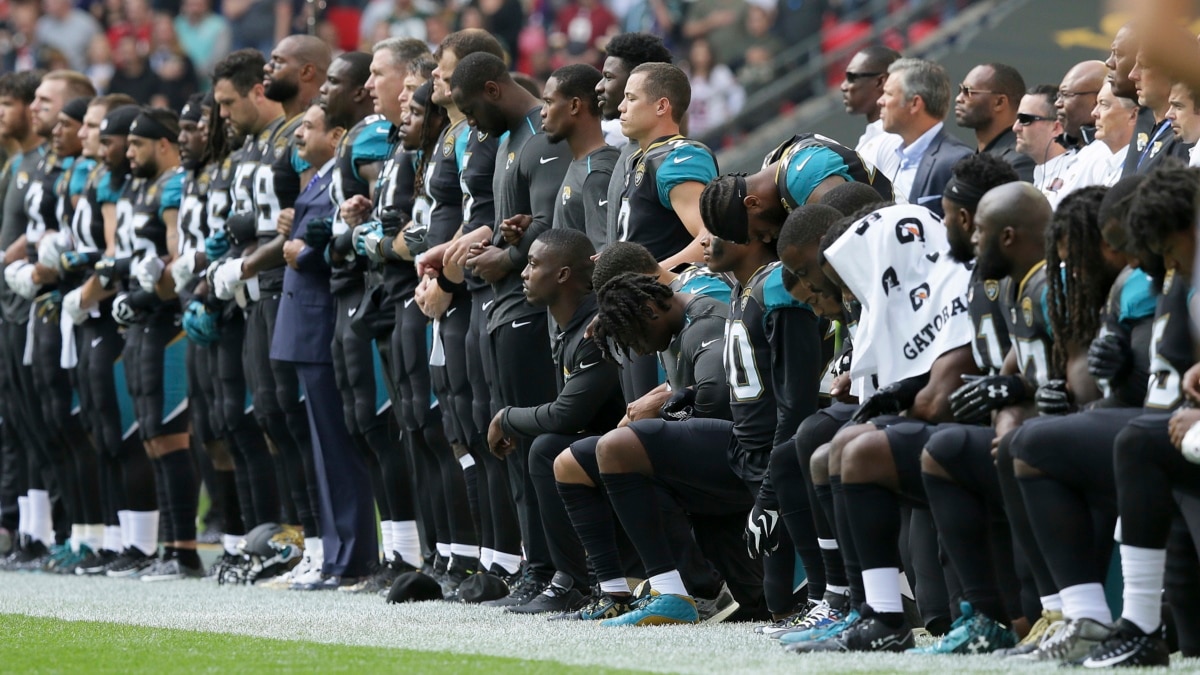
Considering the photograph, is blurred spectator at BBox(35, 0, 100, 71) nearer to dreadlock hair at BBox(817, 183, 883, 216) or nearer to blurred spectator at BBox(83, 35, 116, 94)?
blurred spectator at BBox(83, 35, 116, 94)

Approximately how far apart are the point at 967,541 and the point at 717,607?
6.07 ft

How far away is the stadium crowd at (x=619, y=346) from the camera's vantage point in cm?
557

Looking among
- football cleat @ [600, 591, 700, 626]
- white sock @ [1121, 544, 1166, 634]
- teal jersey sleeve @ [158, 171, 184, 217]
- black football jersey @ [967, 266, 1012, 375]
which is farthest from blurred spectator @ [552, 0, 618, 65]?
white sock @ [1121, 544, 1166, 634]

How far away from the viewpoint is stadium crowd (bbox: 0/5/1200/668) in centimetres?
557

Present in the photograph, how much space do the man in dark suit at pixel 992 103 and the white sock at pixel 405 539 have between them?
330 cm

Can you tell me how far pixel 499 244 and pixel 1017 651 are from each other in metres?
3.68

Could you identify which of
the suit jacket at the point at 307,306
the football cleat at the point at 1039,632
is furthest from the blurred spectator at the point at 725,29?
the football cleat at the point at 1039,632

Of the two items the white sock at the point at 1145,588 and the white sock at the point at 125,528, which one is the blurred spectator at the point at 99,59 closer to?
the white sock at the point at 125,528

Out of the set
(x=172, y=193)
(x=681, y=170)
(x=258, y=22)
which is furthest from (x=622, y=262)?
(x=258, y=22)

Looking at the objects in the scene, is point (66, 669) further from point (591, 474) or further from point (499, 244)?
point (499, 244)

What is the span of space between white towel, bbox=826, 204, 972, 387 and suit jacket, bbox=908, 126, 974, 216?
7.04 feet

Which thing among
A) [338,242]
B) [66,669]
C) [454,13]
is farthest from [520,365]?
[454,13]

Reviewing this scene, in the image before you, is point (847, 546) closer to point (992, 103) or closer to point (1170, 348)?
point (1170, 348)

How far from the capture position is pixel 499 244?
8570 millimetres
